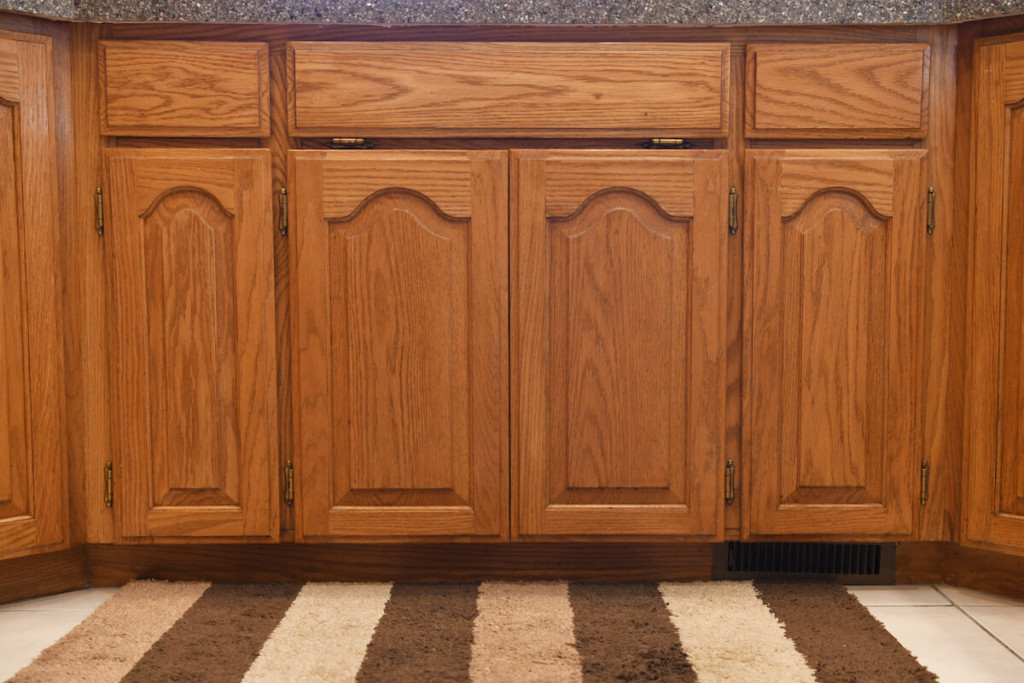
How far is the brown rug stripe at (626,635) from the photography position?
135 cm

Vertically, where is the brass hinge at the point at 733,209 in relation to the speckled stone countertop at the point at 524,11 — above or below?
below

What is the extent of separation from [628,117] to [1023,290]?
2.45 feet

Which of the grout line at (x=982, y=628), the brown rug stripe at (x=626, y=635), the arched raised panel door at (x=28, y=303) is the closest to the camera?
the brown rug stripe at (x=626, y=635)

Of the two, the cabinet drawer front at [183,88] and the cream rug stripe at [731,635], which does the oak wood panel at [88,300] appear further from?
the cream rug stripe at [731,635]

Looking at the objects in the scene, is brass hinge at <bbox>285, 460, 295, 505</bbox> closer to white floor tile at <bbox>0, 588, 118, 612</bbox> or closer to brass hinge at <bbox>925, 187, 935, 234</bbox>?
white floor tile at <bbox>0, 588, 118, 612</bbox>

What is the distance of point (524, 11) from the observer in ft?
5.32

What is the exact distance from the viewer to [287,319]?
1.68 meters

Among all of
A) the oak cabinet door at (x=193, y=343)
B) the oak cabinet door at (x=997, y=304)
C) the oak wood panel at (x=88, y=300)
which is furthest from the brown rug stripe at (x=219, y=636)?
the oak cabinet door at (x=997, y=304)

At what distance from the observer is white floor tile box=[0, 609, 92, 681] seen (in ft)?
4.67

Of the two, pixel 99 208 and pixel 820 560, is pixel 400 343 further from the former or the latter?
pixel 820 560

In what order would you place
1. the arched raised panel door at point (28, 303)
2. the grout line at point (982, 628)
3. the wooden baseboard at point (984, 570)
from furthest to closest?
the wooden baseboard at point (984, 570)
the arched raised panel door at point (28, 303)
the grout line at point (982, 628)

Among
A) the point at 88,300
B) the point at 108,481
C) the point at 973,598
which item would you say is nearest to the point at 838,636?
the point at 973,598

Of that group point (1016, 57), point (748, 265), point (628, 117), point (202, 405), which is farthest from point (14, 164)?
point (1016, 57)

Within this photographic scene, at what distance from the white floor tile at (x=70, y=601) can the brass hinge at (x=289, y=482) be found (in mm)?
382
